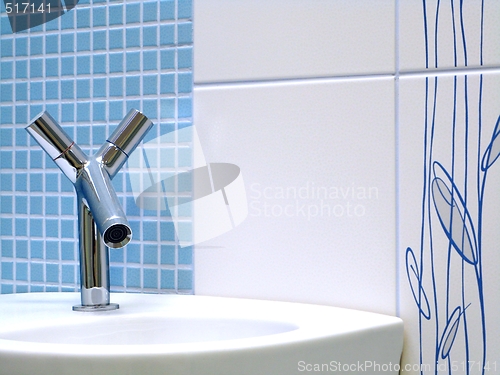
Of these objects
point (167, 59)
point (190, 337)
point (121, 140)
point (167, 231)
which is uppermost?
point (167, 59)

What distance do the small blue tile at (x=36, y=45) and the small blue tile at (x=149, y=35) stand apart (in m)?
0.16

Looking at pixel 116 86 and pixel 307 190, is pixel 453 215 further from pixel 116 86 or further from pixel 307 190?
pixel 116 86

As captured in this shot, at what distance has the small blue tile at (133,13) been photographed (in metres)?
0.85

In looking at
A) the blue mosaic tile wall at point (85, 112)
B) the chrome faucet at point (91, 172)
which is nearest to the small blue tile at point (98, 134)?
the blue mosaic tile wall at point (85, 112)

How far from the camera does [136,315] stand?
2.40ft

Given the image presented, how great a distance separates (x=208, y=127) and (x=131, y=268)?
209 millimetres

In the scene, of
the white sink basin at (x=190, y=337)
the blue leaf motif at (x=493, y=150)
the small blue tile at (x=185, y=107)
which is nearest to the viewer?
the white sink basin at (x=190, y=337)

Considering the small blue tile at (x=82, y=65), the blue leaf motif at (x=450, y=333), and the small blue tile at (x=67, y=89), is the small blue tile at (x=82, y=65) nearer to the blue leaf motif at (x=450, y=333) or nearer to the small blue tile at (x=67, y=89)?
the small blue tile at (x=67, y=89)

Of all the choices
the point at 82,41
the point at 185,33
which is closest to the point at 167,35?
the point at 185,33

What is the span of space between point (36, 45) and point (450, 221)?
0.59m

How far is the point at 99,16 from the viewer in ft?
2.85

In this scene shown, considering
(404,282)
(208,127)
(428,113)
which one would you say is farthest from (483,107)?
(208,127)

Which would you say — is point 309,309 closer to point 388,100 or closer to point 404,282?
point 404,282

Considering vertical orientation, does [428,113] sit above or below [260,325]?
above
